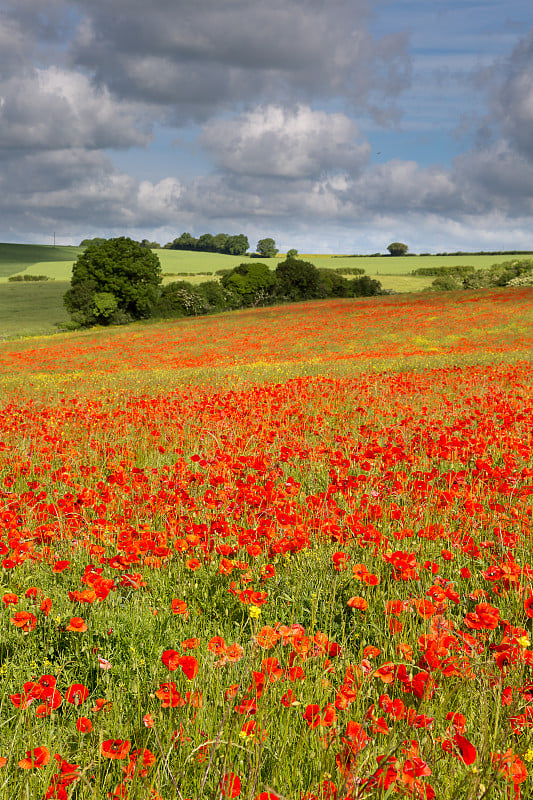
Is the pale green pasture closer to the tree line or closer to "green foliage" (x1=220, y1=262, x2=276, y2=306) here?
the tree line

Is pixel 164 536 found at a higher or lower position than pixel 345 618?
higher

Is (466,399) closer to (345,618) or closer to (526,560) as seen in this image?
(526,560)

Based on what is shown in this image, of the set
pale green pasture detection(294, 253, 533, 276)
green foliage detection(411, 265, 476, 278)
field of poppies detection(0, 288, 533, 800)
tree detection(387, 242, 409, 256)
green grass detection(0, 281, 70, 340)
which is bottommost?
field of poppies detection(0, 288, 533, 800)

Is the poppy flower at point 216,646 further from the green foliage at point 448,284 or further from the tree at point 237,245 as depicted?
the tree at point 237,245

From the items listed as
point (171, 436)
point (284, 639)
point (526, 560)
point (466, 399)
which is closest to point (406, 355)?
point (466, 399)

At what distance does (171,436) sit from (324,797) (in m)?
6.42

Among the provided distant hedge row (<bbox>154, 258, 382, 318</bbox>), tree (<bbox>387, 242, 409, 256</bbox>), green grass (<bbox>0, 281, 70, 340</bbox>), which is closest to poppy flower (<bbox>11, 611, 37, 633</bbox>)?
green grass (<bbox>0, 281, 70, 340</bbox>)

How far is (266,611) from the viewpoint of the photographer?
3.30m

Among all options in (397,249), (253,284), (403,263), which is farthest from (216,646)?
(397,249)

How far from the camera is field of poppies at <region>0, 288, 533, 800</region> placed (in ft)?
6.82

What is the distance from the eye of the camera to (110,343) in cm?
3384

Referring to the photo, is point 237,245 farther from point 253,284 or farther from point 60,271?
point 253,284

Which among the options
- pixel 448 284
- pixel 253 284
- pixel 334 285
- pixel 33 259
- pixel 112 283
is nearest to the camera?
pixel 112 283

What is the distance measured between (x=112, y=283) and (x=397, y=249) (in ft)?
323
